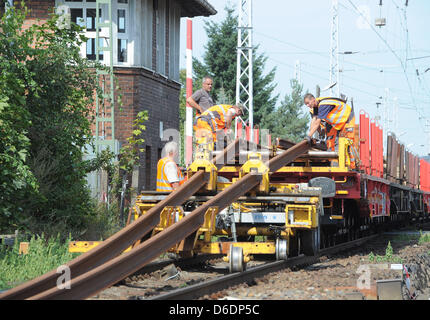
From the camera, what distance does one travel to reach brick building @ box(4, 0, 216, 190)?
75.7 ft

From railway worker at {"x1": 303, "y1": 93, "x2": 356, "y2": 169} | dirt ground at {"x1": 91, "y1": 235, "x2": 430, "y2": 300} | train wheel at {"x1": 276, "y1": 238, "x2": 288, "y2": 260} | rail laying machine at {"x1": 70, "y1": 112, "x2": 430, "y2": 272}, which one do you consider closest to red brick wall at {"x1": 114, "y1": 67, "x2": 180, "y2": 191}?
rail laying machine at {"x1": 70, "y1": 112, "x2": 430, "y2": 272}

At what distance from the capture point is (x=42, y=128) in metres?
13.3

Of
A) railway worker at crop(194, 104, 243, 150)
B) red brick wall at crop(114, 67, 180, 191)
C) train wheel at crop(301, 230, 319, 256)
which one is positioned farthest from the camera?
red brick wall at crop(114, 67, 180, 191)

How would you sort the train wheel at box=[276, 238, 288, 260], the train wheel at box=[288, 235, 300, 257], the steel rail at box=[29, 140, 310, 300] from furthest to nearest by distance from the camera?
the train wheel at box=[288, 235, 300, 257] < the train wheel at box=[276, 238, 288, 260] < the steel rail at box=[29, 140, 310, 300]

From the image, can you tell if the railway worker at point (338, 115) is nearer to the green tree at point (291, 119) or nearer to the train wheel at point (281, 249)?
the train wheel at point (281, 249)

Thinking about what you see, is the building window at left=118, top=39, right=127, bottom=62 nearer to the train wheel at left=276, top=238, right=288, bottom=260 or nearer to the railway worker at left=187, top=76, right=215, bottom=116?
the railway worker at left=187, top=76, right=215, bottom=116

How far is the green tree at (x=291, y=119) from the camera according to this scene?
183ft

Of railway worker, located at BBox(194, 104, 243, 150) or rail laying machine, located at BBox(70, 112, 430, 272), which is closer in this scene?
rail laying machine, located at BBox(70, 112, 430, 272)

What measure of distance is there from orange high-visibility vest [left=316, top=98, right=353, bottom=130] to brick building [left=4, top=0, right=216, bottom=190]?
8577mm

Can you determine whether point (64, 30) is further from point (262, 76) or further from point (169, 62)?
point (262, 76)

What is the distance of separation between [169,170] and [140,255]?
12.7ft

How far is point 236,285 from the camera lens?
340 inches

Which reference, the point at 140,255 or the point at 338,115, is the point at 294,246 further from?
the point at 140,255

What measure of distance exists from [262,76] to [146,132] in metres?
31.6
